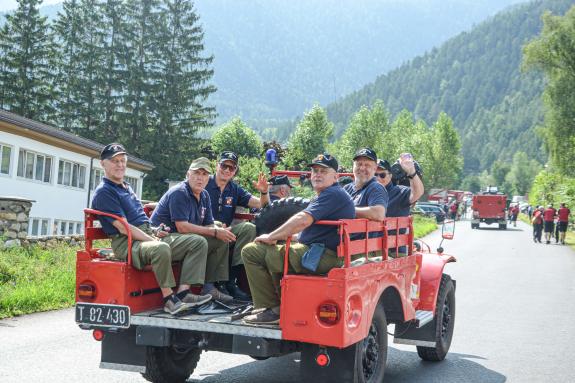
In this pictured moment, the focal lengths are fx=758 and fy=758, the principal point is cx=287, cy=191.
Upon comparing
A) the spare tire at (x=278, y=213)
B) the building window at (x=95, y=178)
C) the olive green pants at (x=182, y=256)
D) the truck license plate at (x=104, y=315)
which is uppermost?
the building window at (x=95, y=178)

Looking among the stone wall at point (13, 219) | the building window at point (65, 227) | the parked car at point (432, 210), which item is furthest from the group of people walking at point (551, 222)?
the stone wall at point (13, 219)

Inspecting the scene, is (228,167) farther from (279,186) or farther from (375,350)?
(375,350)

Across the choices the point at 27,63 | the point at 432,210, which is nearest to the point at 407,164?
the point at 27,63

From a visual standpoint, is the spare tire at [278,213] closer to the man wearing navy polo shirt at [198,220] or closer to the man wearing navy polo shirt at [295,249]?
the man wearing navy polo shirt at [295,249]

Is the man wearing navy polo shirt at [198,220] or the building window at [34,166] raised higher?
the building window at [34,166]

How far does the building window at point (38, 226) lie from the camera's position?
30.0 meters

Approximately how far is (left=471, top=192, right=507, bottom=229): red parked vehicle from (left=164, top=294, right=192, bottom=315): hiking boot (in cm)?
4893

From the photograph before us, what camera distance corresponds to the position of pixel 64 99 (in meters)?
56.7

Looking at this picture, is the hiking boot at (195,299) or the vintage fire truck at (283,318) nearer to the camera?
the vintage fire truck at (283,318)

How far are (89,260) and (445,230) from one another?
4.27 meters

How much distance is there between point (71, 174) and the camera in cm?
3347

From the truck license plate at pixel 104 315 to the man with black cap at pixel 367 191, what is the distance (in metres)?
2.17

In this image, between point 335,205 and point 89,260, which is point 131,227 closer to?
point 89,260

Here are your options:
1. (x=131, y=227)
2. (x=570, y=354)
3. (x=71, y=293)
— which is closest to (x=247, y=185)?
(x=71, y=293)
